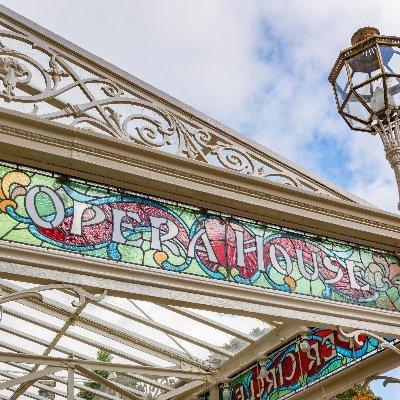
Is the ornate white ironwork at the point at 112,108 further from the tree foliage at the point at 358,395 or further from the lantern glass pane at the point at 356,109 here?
the tree foliage at the point at 358,395

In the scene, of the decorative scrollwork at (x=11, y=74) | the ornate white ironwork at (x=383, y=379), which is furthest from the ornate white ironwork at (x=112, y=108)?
the ornate white ironwork at (x=383, y=379)

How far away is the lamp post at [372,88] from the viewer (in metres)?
3.69

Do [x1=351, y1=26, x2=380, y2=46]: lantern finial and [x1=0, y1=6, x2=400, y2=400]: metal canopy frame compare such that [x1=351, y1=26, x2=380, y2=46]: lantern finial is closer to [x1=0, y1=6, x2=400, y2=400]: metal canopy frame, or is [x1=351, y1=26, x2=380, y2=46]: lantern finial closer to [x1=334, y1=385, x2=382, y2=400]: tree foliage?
[x1=0, y1=6, x2=400, y2=400]: metal canopy frame

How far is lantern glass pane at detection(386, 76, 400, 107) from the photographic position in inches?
148

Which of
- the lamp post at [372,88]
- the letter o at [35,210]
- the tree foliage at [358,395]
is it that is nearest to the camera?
the letter o at [35,210]

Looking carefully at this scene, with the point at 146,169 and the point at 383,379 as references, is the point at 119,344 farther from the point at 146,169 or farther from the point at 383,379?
the point at 146,169

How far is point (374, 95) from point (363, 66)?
0.19 m

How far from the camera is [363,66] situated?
3.75 m

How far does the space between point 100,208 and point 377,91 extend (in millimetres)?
1892

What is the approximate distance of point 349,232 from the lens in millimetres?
3562

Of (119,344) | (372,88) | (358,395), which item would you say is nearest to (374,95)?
(372,88)

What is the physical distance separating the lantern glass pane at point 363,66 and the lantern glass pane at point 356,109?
153 millimetres

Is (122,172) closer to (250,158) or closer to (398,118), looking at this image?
(250,158)

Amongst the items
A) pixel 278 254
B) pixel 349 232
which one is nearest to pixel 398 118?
A: pixel 349 232
